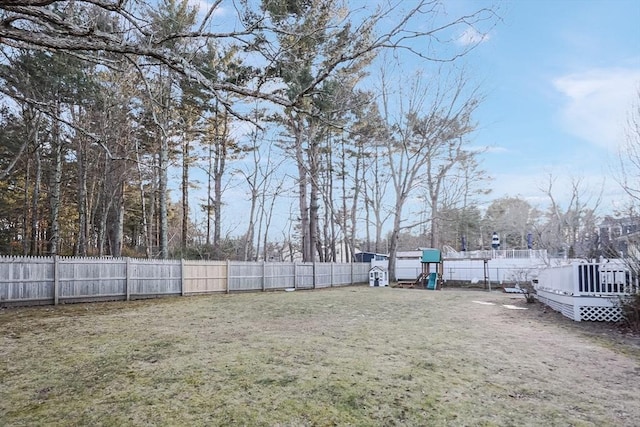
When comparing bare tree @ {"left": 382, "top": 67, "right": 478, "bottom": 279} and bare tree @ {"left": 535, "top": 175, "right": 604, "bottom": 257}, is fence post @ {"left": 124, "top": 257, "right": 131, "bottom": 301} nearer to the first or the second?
bare tree @ {"left": 382, "top": 67, "right": 478, "bottom": 279}

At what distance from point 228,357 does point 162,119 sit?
12.3m

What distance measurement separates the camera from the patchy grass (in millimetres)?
2881

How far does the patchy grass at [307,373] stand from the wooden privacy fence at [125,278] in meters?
1.74

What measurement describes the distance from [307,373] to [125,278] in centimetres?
830

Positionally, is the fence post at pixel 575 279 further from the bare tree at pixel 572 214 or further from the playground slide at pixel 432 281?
the bare tree at pixel 572 214

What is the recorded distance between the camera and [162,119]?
14.5 metres

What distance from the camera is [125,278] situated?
10453 millimetres

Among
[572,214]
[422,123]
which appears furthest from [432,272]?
[572,214]

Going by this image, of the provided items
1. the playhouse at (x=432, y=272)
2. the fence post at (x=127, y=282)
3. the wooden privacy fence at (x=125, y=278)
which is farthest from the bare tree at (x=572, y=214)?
the fence post at (x=127, y=282)

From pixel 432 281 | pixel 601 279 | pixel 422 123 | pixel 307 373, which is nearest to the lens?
pixel 307 373

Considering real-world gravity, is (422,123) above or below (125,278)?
above

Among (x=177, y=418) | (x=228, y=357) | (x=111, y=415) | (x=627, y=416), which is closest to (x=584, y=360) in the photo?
(x=627, y=416)

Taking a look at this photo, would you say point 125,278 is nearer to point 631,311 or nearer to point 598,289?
point 598,289

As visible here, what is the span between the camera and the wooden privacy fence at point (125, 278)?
338 inches
